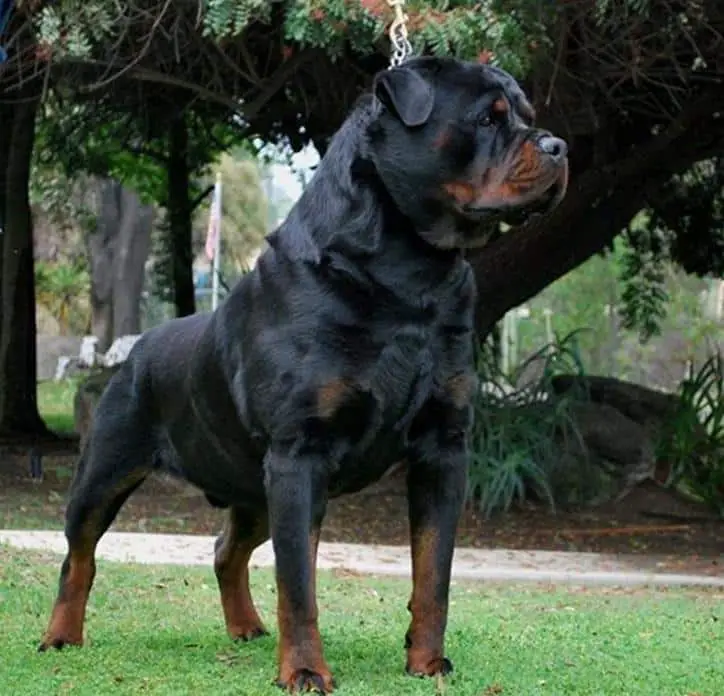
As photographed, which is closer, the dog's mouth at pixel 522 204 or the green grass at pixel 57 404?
the dog's mouth at pixel 522 204

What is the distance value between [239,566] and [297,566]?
1273mm

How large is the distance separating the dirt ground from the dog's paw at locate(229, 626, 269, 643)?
5585mm

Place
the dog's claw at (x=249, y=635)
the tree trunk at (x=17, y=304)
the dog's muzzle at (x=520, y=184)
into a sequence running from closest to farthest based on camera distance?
the dog's muzzle at (x=520, y=184) < the dog's claw at (x=249, y=635) < the tree trunk at (x=17, y=304)

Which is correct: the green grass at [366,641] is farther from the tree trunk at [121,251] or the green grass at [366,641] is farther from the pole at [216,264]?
the tree trunk at [121,251]

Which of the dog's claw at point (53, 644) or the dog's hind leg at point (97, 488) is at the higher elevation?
the dog's hind leg at point (97, 488)

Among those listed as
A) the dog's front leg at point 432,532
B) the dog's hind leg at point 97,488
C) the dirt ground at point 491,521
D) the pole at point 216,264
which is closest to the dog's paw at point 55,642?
the dog's hind leg at point 97,488

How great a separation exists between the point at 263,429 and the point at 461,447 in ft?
2.15

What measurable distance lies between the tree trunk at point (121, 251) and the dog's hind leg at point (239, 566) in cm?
3270

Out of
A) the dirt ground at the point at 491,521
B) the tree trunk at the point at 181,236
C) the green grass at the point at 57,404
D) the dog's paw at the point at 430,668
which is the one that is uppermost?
the tree trunk at the point at 181,236

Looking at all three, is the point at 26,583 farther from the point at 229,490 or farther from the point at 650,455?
the point at 650,455

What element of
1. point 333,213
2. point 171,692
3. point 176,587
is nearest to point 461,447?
point 333,213

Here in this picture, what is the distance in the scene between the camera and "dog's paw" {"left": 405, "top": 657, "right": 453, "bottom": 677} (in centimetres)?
519

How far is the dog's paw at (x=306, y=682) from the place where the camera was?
15.8 ft

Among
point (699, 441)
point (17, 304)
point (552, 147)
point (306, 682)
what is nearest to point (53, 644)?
point (306, 682)
